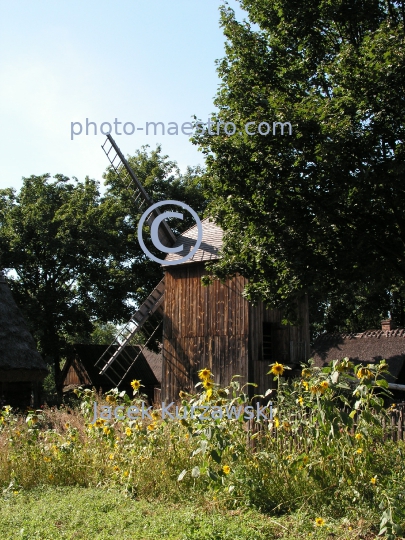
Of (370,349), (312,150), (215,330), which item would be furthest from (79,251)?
(312,150)

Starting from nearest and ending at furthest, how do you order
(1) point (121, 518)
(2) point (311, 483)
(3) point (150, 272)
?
(1) point (121, 518)
(2) point (311, 483)
(3) point (150, 272)

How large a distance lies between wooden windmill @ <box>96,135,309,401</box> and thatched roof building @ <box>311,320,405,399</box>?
698cm

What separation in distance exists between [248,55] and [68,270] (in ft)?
58.8

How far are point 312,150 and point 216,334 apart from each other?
7.56m

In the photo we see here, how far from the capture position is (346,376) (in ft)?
17.9

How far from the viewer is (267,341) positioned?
17.6 m

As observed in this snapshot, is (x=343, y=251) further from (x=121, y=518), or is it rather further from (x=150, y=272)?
(x=150, y=272)

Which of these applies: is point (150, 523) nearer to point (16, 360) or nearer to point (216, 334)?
point (216, 334)

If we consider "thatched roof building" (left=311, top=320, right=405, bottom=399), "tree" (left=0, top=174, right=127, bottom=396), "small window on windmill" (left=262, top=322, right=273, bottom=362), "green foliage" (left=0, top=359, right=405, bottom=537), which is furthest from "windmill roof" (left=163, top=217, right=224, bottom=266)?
"green foliage" (left=0, top=359, right=405, bottom=537)

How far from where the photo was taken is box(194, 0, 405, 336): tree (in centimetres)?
1007

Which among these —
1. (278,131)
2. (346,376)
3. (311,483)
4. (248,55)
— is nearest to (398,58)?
(278,131)

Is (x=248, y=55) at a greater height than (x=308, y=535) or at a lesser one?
greater

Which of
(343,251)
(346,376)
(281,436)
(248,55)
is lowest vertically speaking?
(281,436)

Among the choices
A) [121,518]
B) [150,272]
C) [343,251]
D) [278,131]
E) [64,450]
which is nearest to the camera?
[121,518]
